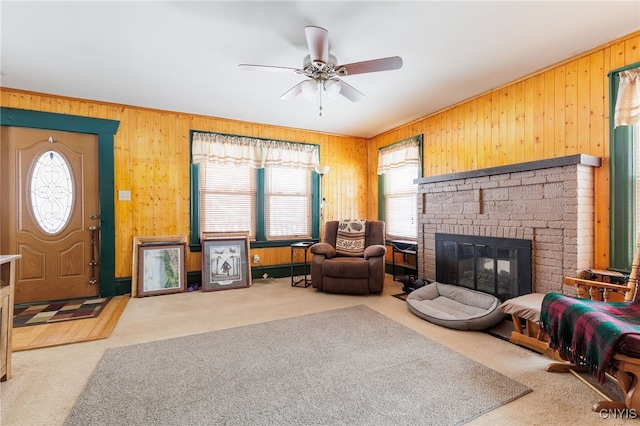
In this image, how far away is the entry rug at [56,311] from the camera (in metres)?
3.07

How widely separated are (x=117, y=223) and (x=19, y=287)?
48.8 inches

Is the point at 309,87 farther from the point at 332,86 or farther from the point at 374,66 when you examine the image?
the point at 374,66

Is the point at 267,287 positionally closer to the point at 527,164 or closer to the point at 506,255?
the point at 506,255

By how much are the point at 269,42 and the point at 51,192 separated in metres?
3.41

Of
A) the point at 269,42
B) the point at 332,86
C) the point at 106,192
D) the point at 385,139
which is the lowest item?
the point at 106,192

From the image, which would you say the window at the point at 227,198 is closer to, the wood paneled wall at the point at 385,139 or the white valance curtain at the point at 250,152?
the white valance curtain at the point at 250,152

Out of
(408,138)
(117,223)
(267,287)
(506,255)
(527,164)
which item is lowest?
(267,287)

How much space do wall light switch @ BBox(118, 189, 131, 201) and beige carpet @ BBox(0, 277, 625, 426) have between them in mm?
1396

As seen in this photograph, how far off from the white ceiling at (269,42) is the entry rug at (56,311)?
259 cm

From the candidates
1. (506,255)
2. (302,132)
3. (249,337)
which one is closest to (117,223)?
(249,337)

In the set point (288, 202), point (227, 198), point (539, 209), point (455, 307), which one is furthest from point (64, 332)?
point (539, 209)

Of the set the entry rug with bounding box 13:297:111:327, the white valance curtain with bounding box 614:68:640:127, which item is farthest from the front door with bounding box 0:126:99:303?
the white valance curtain with bounding box 614:68:640:127

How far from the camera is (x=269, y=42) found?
8.43ft

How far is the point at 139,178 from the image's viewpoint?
415 cm
